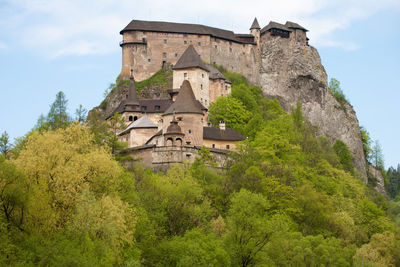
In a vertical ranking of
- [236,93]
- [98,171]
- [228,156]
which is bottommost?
[98,171]

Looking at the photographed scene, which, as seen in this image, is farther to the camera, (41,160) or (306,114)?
(306,114)

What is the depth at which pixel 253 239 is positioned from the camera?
4597 centimetres

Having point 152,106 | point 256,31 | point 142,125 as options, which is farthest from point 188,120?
point 256,31

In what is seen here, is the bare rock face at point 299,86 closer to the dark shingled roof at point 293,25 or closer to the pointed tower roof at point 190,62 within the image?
the dark shingled roof at point 293,25

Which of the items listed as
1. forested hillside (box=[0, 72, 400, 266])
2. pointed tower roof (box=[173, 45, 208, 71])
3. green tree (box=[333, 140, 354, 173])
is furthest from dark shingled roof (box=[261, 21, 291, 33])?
forested hillside (box=[0, 72, 400, 266])

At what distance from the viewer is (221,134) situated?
71.6 m

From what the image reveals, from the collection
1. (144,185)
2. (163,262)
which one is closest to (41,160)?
(163,262)

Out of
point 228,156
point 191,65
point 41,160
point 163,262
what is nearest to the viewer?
point 41,160

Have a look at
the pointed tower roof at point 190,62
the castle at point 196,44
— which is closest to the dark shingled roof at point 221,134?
the pointed tower roof at point 190,62

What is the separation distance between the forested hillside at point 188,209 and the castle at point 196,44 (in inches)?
897

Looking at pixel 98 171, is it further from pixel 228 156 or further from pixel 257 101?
pixel 257 101

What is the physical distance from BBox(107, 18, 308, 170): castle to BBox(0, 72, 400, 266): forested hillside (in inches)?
121

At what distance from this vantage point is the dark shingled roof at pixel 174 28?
10131cm

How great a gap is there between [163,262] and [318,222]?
68.3 ft
